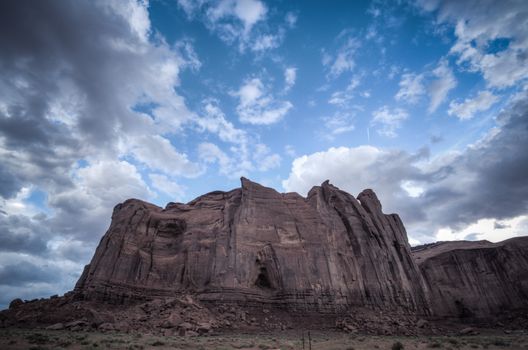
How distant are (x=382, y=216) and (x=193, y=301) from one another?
4071 cm

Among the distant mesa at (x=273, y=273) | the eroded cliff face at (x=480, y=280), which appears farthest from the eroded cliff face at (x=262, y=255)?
the eroded cliff face at (x=480, y=280)

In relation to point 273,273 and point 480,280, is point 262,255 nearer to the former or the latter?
point 273,273

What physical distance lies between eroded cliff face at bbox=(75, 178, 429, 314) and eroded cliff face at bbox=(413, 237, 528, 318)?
23.6 ft

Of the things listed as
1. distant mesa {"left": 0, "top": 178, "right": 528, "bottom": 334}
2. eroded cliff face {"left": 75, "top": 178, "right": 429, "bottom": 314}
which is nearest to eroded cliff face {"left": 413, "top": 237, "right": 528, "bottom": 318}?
distant mesa {"left": 0, "top": 178, "right": 528, "bottom": 334}

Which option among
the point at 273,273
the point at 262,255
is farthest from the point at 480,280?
the point at 262,255

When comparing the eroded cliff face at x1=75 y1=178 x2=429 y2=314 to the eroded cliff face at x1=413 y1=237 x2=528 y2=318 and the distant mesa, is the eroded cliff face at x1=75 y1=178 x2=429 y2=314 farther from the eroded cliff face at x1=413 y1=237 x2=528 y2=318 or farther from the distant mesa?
the eroded cliff face at x1=413 y1=237 x2=528 y2=318

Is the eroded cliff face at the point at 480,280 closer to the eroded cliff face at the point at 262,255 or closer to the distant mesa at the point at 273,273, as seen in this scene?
the distant mesa at the point at 273,273

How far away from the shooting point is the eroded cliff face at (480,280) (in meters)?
51.1

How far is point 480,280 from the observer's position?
5438 centimetres

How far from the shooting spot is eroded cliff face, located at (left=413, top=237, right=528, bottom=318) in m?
51.1

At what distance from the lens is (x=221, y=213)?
53.6 metres

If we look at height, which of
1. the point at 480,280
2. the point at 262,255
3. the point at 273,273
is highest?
the point at 262,255

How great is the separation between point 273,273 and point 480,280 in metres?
39.7

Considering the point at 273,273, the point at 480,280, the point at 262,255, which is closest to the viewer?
the point at 273,273
